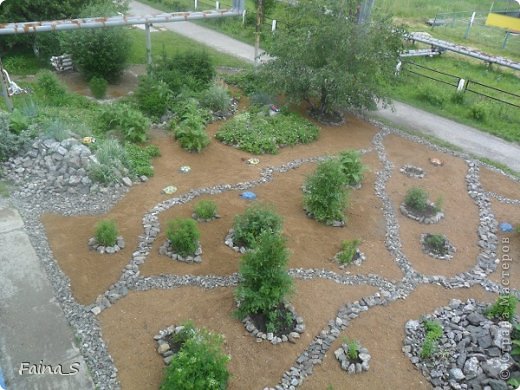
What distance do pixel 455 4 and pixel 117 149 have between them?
2682cm

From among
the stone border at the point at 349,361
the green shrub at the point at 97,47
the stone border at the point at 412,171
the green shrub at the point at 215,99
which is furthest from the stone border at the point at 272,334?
the green shrub at the point at 97,47

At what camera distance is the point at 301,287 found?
6934 mm

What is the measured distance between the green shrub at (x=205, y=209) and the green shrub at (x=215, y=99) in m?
4.64

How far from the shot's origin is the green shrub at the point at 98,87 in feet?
40.8

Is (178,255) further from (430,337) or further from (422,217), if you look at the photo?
(422,217)

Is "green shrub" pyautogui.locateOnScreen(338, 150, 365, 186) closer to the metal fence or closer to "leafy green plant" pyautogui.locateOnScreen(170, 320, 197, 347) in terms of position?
"leafy green plant" pyautogui.locateOnScreen(170, 320, 197, 347)

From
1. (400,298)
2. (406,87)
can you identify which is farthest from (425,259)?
(406,87)

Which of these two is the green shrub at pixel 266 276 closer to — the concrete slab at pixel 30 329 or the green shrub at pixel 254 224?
the green shrub at pixel 254 224

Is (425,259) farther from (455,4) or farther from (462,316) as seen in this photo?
(455,4)

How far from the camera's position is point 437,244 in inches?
318

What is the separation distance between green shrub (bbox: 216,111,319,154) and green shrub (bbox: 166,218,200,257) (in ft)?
12.6

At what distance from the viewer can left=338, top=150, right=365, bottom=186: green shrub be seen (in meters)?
9.46

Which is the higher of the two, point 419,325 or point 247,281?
point 247,281

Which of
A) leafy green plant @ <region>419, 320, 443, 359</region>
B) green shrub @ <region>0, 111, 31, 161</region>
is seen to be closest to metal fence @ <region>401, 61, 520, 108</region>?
leafy green plant @ <region>419, 320, 443, 359</region>
